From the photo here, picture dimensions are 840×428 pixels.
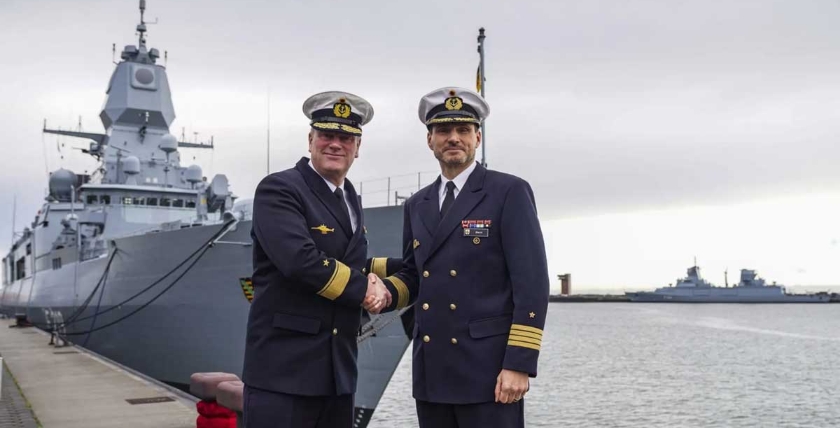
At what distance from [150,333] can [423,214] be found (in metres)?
11.0

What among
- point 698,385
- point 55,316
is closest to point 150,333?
point 55,316

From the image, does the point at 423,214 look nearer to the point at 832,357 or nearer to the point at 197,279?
the point at 197,279

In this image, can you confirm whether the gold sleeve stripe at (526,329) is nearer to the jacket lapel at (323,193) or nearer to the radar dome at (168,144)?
the jacket lapel at (323,193)

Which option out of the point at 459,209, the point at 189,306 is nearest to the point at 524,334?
the point at 459,209

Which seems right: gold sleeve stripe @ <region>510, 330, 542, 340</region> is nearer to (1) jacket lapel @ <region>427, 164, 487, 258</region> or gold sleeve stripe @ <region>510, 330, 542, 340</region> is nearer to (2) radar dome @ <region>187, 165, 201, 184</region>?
(1) jacket lapel @ <region>427, 164, 487, 258</region>

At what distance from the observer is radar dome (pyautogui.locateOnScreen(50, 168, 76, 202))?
63.5 feet

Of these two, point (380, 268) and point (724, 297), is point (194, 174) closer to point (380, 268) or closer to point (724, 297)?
point (380, 268)

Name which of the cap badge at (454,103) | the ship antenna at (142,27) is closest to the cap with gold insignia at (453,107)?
the cap badge at (454,103)

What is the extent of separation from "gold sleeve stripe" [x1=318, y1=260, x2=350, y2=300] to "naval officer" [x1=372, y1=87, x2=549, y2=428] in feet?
0.80

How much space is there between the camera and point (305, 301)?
→ 110 inches

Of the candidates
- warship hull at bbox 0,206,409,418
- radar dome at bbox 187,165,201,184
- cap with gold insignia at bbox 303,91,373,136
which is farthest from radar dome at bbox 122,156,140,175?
cap with gold insignia at bbox 303,91,373,136

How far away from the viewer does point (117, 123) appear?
19.6m

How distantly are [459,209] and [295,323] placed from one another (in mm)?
765

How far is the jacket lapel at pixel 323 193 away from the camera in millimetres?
2920
